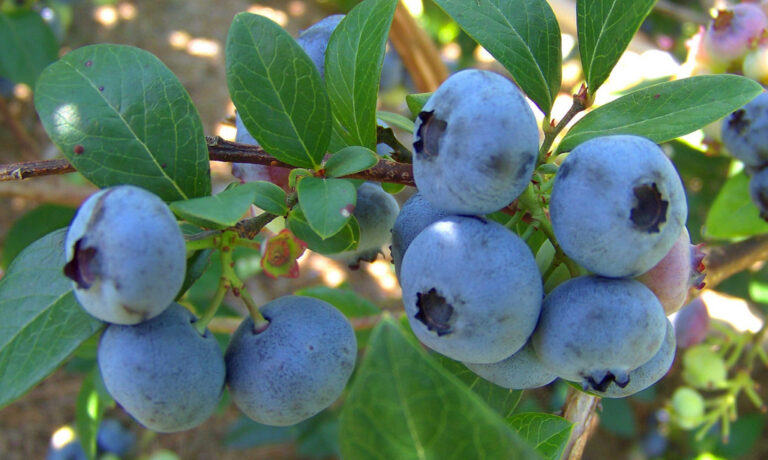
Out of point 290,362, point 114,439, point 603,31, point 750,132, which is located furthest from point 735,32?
point 114,439

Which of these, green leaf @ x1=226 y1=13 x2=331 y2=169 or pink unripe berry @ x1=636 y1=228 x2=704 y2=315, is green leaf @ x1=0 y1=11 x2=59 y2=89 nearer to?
green leaf @ x1=226 y1=13 x2=331 y2=169

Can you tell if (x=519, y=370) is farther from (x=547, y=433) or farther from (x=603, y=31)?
(x=603, y=31)

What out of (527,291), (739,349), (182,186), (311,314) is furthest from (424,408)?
(739,349)

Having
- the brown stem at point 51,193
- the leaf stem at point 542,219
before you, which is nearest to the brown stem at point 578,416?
the leaf stem at point 542,219

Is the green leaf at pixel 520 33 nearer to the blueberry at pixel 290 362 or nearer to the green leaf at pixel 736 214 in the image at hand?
the blueberry at pixel 290 362

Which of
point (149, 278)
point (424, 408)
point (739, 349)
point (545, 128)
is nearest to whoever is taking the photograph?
point (424, 408)

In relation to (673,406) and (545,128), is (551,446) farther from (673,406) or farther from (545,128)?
(673,406)

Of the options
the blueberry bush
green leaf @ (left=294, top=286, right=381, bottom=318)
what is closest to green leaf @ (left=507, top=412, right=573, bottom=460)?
the blueberry bush
